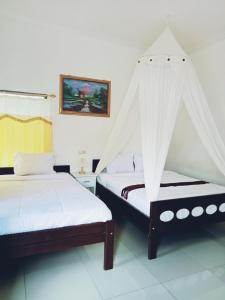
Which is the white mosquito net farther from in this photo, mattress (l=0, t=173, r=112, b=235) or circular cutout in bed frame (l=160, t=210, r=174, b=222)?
mattress (l=0, t=173, r=112, b=235)

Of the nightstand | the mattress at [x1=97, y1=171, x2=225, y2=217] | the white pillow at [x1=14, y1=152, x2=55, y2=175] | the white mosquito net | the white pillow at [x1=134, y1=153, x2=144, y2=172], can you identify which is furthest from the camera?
the white pillow at [x1=134, y1=153, x2=144, y2=172]

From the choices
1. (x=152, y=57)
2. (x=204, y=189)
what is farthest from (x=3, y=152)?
(x=204, y=189)

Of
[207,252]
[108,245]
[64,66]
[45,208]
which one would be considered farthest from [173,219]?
[64,66]

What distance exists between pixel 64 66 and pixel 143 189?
7.88ft

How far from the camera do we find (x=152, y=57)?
261 centimetres

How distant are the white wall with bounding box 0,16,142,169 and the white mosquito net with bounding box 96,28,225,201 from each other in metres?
1.31

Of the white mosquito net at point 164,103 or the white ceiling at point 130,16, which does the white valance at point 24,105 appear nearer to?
the white ceiling at point 130,16

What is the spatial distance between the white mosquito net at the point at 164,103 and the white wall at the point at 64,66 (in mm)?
1313

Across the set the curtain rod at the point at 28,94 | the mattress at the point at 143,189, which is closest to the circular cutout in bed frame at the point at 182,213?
the mattress at the point at 143,189

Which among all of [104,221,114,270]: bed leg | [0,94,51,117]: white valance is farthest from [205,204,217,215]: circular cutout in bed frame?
[0,94,51,117]: white valance

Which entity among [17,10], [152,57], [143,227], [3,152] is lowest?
[143,227]

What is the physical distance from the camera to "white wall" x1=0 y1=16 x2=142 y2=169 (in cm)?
335

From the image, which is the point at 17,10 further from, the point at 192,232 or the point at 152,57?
the point at 192,232

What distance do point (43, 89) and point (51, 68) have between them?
0.37m
